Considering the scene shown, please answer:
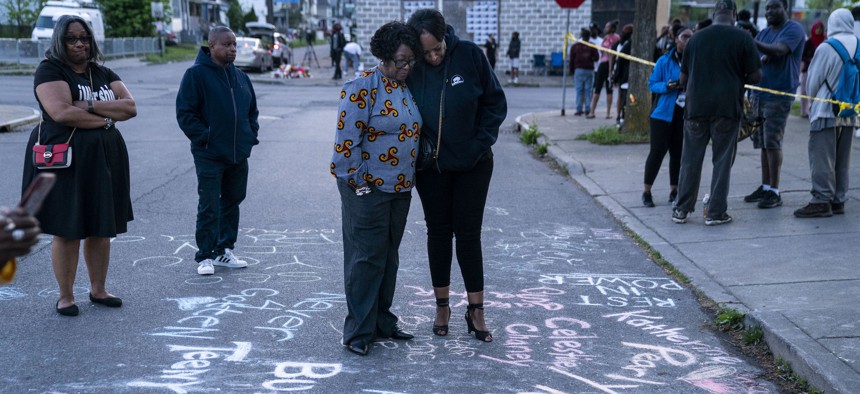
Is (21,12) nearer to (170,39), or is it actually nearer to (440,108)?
(170,39)

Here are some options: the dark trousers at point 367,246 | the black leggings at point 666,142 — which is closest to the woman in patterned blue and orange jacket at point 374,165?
the dark trousers at point 367,246

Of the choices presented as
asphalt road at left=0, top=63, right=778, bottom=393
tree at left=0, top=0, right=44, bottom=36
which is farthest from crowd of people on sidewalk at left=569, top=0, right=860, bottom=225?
tree at left=0, top=0, right=44, bottom=36

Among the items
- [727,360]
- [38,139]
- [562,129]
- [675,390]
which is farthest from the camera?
[562,129]

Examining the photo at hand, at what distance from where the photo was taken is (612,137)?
44.1 ft

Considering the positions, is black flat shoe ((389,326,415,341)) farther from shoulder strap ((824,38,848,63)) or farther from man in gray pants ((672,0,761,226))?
shoulder strap ((824,38,848,63))

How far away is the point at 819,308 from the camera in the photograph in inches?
209

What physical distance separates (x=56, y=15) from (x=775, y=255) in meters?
34.5

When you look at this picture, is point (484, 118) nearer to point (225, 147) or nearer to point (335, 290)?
point (335, 290)

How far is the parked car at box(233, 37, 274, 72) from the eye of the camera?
3322cm

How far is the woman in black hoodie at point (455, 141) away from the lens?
476 centimetres

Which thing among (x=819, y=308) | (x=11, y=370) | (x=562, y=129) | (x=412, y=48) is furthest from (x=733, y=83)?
(x=562, y=129)

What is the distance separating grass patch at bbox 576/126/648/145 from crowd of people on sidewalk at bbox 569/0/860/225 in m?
4.31

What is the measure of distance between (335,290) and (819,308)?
9.71ft

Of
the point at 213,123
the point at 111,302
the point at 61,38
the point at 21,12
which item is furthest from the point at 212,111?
the point at 21,12
